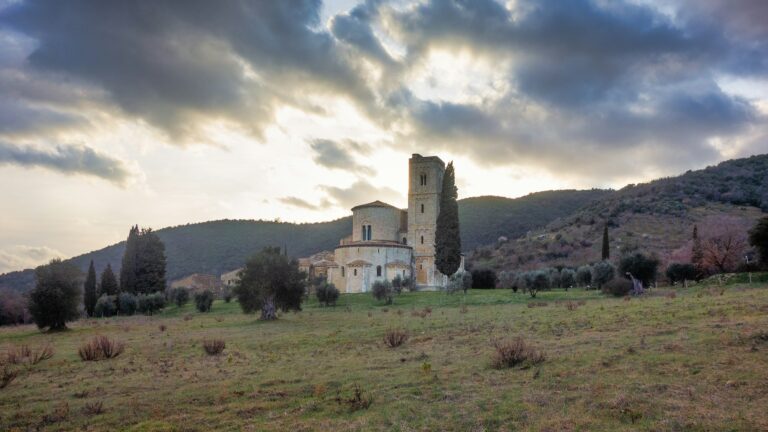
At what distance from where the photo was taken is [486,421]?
9.17 m

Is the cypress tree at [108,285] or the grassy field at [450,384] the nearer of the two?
the grassy field at [450,384]

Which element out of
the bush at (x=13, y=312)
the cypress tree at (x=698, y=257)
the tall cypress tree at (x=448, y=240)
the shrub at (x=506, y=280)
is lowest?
the bush at (x=13, y=312)

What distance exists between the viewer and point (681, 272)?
40438mm

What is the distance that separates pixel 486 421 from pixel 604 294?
29502 mm

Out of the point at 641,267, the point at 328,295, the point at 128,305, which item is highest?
the point at 641,267

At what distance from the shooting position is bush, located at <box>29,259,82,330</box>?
33.5 metres

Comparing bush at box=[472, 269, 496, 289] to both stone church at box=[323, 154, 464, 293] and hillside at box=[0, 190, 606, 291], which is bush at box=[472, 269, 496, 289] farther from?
Result: hillside at box=[0, 190, 606, 291]

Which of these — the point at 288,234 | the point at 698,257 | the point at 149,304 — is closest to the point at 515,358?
the point at 698,257

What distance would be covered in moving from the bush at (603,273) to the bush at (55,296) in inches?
1530

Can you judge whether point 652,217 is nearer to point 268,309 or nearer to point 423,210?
point 423,210

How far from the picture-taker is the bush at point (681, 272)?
4025cm

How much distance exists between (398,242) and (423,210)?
5.64 meters

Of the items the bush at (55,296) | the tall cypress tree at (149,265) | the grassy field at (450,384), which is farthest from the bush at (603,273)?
the tall cypress tree at (149,265)

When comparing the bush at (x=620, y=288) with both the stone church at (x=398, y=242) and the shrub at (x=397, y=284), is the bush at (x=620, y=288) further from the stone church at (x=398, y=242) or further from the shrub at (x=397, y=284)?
the stone church at (x=398, y=242)
